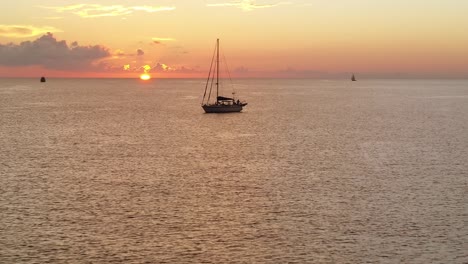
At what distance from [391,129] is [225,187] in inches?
3220

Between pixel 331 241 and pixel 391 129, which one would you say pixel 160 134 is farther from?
pixel 331 241

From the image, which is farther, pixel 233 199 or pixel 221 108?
pixel 221 108

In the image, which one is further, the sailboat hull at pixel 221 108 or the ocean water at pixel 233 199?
the sailboat hull at pixel 221 108

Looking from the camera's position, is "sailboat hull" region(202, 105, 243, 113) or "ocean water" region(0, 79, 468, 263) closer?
"ocean water" region(0, 79, 468, 263)

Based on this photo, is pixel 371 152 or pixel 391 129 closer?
pixel 371 152

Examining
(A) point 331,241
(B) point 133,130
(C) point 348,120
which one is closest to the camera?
(A) point 331,241

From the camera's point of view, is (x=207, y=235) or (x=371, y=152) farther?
(x=371, y=152)

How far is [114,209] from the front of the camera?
5500cm

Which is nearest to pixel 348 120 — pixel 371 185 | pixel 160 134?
pixel 160 134

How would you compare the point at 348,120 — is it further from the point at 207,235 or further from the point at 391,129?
the point at 207,235

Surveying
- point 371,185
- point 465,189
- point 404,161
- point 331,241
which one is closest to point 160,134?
point 404,161

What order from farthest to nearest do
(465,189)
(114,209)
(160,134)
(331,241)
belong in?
(160,134) → (465,189) → (114,209) → (331,241)

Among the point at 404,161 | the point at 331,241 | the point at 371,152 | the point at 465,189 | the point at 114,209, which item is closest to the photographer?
the point at 331,241

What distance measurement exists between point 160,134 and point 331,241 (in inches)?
3182
